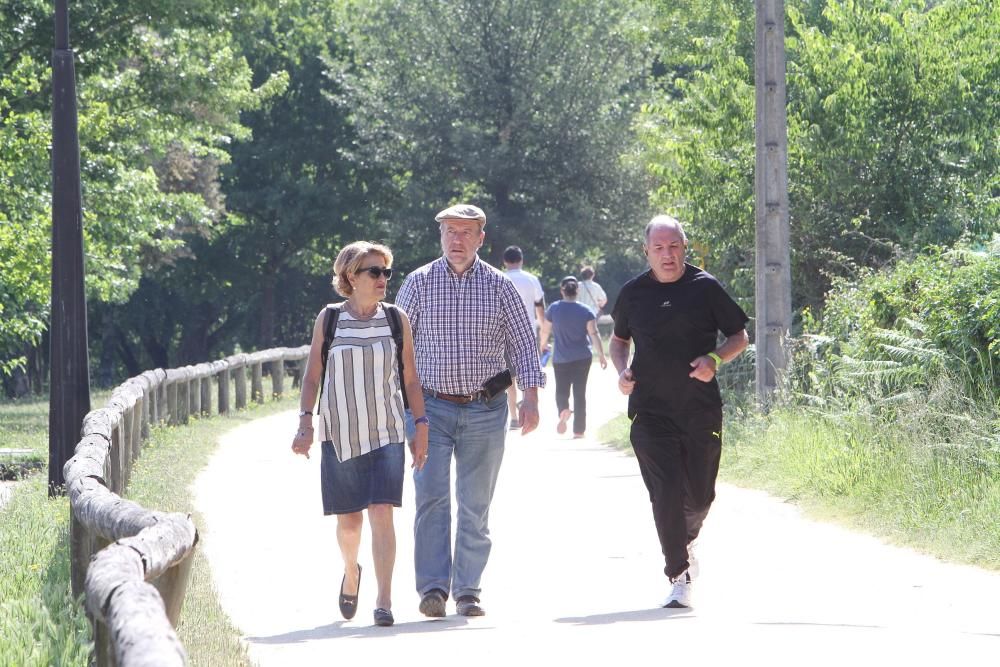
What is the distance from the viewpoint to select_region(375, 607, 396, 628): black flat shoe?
768 centimetres

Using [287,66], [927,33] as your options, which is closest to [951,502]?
[927,33]

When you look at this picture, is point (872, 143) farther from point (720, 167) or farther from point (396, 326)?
point (396, 326)

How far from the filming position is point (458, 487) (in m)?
8.23

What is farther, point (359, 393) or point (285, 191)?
point (285, 191)

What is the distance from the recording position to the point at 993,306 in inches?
Result: 464

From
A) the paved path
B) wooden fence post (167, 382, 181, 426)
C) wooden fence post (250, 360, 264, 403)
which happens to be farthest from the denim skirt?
wooden fence post (250, 360, 264, 403)

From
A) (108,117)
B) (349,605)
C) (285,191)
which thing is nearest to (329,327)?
(349,605)

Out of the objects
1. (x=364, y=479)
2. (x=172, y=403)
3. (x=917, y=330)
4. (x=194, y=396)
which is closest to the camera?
(x=364, y=479)

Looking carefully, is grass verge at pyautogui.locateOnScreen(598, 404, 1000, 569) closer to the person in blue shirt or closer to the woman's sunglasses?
the woman's sunglasses

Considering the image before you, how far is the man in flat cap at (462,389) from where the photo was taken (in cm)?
813

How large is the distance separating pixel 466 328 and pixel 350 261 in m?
0.75

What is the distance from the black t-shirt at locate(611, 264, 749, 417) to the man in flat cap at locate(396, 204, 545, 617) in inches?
21.4

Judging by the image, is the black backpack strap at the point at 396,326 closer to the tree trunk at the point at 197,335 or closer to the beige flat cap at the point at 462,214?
the beige flat cap at the point at 462,214

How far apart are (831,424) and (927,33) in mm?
5624
